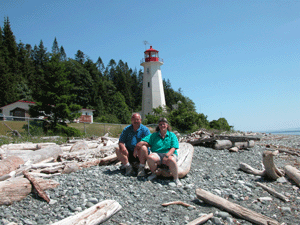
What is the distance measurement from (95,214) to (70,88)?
702 inches

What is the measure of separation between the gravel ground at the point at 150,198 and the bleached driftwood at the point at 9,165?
1.70 metres

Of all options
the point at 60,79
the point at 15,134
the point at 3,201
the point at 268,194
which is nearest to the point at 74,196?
the point at 3,201

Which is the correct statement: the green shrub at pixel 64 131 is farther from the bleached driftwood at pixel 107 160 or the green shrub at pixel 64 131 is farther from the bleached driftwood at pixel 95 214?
the bleached driftwood at pixel 95 214

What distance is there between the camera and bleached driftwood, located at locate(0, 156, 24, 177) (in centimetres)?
624

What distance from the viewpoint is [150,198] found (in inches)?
195

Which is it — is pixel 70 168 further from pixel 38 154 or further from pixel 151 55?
pixel 151 55

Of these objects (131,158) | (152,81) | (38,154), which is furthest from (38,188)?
(152,81)

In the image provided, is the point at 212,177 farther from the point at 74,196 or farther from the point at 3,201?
the point at 3,201

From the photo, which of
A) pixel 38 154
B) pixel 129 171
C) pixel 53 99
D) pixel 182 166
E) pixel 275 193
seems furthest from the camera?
pixel 53 99

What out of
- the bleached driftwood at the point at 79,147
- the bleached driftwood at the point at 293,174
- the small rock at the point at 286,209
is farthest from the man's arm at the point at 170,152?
the bleached driftwood at the point at 79,147

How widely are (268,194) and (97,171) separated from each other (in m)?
4.44

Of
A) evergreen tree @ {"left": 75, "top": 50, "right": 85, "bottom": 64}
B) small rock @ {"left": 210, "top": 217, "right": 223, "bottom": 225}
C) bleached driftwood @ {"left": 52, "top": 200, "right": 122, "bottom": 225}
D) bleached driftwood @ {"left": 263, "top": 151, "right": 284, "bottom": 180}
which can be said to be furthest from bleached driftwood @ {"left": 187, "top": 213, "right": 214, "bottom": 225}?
evergreen tree @ {"left": 75, "top": 50, "right": 85, "bottom": 64}

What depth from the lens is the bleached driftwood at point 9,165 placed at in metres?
6.24

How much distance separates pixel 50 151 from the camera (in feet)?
29.2
